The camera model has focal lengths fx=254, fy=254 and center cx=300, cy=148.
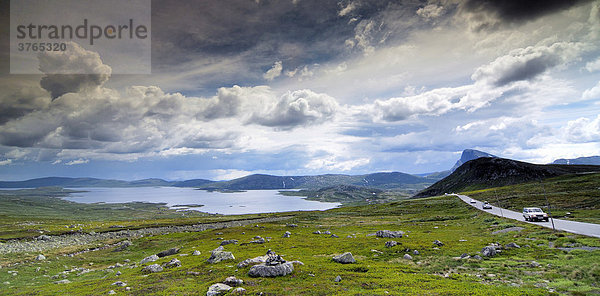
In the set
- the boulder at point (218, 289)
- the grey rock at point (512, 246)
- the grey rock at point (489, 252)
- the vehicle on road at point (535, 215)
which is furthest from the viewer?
the vehicle on road at point (535, 215)

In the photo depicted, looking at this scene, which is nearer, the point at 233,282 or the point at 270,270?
the point at 233,282

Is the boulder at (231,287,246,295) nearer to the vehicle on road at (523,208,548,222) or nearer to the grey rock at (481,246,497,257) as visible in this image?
the grey rock at (481,246,497,257)

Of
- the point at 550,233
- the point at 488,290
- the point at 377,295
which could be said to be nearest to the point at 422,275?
the point at 488,290

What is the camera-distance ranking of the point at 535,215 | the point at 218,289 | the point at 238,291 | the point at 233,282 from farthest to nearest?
the point at 535,215 < the point at 233,282 < the point at 218,289 < the point at 238,291

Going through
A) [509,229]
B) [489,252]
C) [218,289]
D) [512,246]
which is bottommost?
[509,229]

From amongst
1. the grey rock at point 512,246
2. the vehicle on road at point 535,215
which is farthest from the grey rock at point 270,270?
the vehicle on road at point 535,215

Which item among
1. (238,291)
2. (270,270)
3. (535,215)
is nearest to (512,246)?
(535,215)

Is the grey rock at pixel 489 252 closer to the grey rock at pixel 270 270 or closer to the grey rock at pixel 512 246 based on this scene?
the grey rock at pixel 512 246

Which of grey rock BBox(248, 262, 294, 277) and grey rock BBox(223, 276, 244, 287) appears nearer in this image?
grey rock BBox(223, 276, 244, 287)

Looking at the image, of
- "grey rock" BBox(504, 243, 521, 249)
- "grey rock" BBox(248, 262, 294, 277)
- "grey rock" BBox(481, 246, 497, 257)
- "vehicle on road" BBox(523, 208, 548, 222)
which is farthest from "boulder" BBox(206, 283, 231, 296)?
"vehicle on road" BBox(523, 208, 548, 222)

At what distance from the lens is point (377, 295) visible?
21.9 meters

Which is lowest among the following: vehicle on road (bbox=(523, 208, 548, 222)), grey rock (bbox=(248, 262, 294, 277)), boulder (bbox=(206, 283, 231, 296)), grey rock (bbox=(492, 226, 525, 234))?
grey rock (bbox=(492, 226, 525, 234))

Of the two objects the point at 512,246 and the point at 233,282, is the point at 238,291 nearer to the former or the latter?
the point at 233,282

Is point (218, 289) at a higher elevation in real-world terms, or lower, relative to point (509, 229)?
higher
